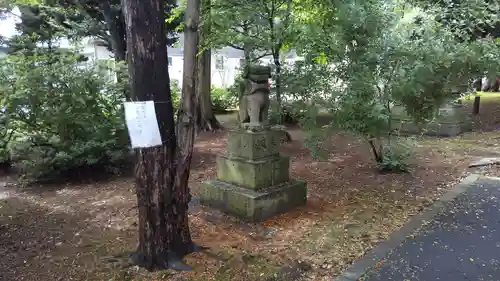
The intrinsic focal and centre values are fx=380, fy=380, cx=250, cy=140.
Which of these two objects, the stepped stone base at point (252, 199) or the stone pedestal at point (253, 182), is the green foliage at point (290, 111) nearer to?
the stone pedestal at point (253, 182)

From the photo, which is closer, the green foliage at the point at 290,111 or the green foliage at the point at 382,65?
the green foliage at the point at 382,65

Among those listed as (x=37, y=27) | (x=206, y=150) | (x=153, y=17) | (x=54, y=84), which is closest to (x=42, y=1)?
(x=37, y=27)

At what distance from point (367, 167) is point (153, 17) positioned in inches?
225

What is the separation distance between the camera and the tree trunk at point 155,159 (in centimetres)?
335

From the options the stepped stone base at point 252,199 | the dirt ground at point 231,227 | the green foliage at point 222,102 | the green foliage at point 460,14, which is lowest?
the dirt ground at point 231,227

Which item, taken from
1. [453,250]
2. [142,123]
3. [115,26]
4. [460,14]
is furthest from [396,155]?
[115,26]

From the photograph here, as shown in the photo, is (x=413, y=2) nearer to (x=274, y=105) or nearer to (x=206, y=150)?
(x=274, y=105)

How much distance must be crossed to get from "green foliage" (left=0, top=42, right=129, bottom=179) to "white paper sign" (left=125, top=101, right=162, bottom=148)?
4.24 metres

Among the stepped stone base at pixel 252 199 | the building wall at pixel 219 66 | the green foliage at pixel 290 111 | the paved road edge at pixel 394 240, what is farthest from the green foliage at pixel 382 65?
the building wall at pixel 219 66

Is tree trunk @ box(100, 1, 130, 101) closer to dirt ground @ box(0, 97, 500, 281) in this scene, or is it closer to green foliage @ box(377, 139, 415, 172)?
dirt ground @ box(0, 97, 500, 281)

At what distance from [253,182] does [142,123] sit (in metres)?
2.16

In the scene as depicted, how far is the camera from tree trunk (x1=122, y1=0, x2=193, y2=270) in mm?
3348

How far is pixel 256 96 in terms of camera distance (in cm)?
528

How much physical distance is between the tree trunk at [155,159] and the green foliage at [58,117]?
396 centimetres
